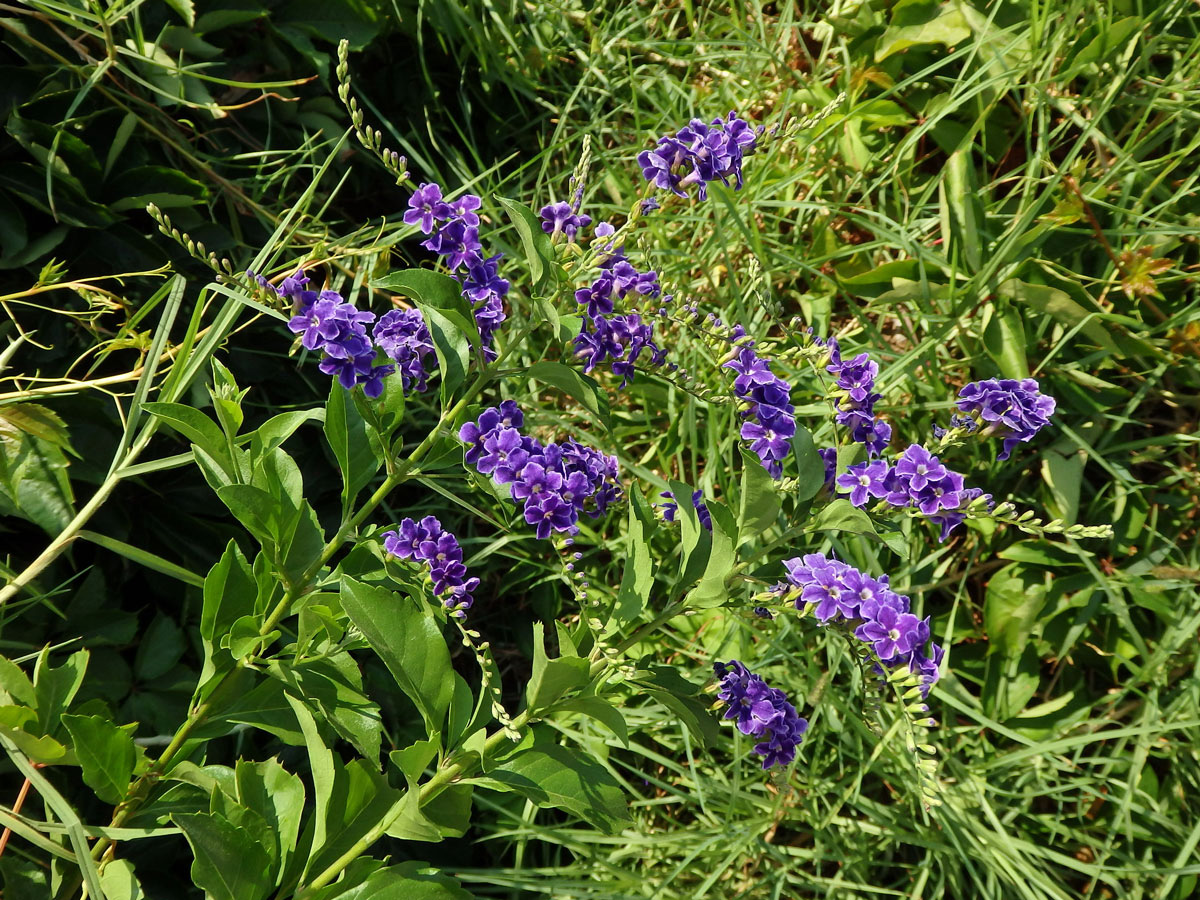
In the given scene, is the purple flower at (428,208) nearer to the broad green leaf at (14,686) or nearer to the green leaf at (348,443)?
the green leaf at (348,443)

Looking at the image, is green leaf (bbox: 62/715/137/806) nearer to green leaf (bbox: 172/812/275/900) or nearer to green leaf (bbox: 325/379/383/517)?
green leaf (bbox: 172/812/275/900)

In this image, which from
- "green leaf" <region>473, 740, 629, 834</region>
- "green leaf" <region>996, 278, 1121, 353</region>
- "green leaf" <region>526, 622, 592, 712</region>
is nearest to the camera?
"green leaf" <region>526, 622, 592, 712</region>

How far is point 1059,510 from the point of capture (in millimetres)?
1948

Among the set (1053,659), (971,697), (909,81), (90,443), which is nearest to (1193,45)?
(909,81)

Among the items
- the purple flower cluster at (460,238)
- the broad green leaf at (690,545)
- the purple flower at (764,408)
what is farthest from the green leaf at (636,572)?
the purple flower cluster at (460,238)

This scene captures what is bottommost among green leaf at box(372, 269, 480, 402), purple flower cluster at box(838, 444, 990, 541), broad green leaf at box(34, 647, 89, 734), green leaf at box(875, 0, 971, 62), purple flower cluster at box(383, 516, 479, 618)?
green leaf at box(875, 0, 971, 62)

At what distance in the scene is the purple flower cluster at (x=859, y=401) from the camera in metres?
1.17

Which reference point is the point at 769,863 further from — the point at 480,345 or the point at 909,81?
the point at 909,81

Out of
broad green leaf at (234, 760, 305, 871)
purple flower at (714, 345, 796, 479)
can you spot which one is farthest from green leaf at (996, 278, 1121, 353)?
broad green leaf at (234, 760, 305, 871)

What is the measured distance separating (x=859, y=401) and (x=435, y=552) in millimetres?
554

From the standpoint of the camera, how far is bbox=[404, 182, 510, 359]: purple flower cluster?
1177 millimetres

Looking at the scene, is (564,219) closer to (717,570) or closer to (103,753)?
(717,570)

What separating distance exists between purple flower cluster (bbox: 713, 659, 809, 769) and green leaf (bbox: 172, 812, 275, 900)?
56 centimetres

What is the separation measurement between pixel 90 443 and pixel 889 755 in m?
1.57
